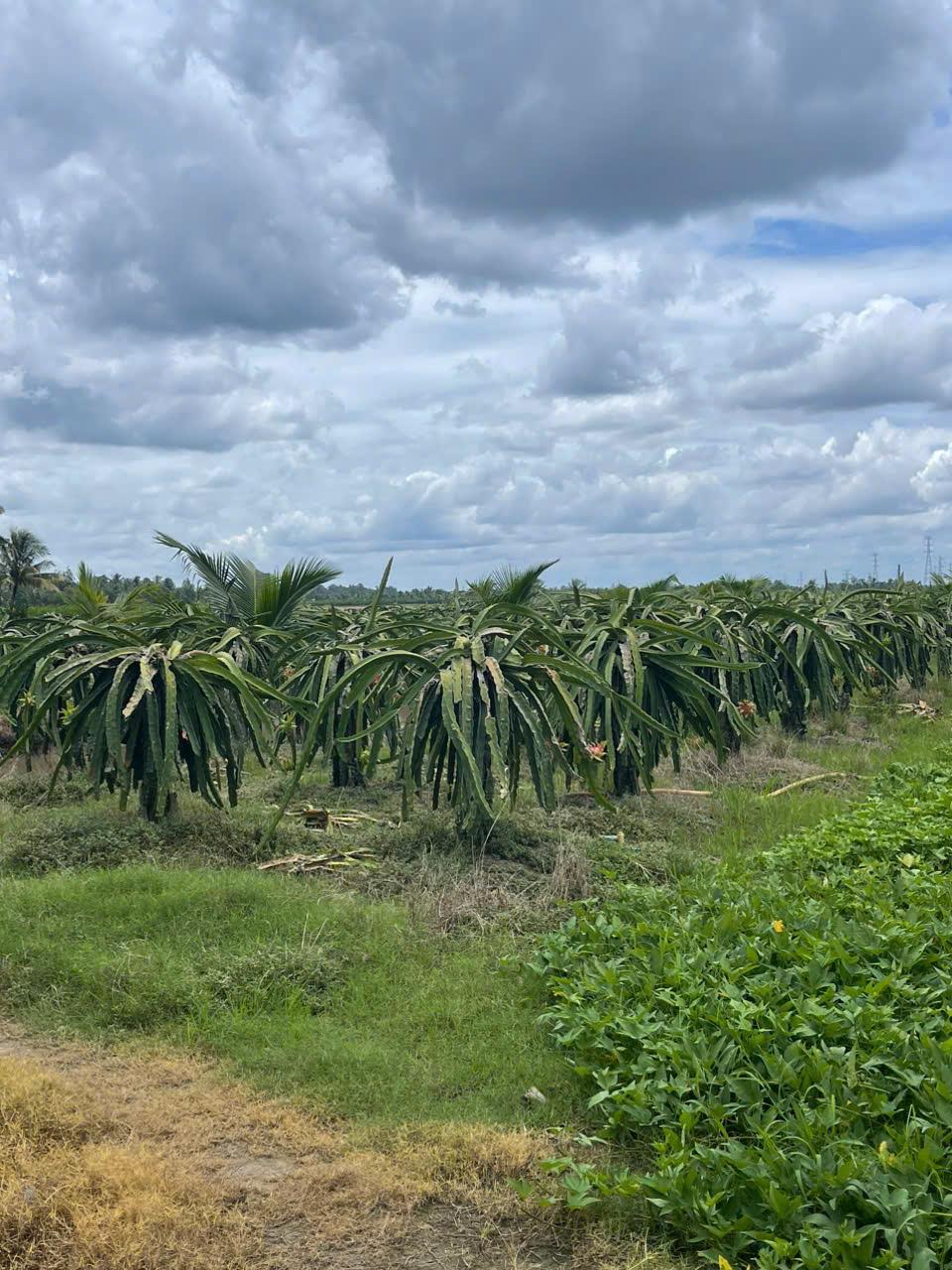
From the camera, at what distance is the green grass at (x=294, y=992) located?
170 inches

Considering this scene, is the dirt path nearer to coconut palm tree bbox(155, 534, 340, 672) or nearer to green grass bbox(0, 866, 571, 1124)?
green grass bbox(0, 866, 571, 1124)

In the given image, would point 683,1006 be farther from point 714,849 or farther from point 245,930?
point 714,849

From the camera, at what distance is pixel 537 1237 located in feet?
11.1

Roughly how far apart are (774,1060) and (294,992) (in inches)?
89.6

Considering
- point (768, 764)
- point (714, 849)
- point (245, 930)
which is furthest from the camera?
point (768, 764)

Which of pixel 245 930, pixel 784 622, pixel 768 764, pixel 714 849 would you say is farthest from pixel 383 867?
pixel 784 622

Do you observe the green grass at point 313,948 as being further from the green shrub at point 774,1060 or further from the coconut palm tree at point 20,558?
the coconut palm tree at point 20,558

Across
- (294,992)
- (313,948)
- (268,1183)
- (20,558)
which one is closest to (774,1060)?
(268,1183)

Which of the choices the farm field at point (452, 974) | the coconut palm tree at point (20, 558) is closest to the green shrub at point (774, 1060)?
the farm field at point (452, 974)

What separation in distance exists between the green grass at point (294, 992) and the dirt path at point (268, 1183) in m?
0.25

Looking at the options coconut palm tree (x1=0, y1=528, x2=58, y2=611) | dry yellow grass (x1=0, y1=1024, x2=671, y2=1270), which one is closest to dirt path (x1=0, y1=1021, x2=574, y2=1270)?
dry yellow grass (x1=0, y1=1024, x2=671, y2=1270)

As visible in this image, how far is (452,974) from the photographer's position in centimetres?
537

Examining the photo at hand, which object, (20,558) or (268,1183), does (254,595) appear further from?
(20,558)

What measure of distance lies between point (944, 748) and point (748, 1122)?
369 inches
